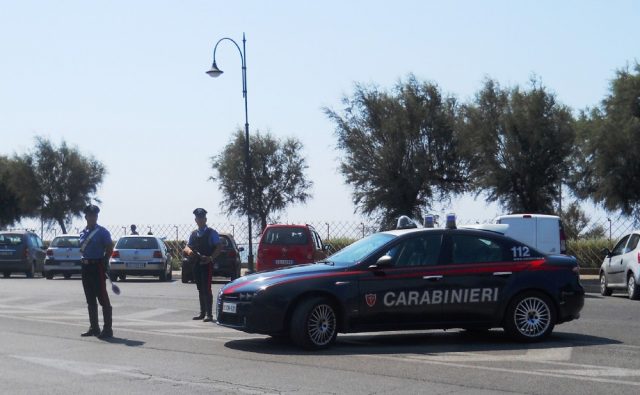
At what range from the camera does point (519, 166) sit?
44094 millimetres

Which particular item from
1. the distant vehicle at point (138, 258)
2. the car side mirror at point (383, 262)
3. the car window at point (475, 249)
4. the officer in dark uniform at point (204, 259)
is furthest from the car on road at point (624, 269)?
the distant vehicle at point (138, 258)

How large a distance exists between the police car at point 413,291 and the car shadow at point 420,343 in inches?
9.0

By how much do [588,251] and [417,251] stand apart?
26396 millimetres

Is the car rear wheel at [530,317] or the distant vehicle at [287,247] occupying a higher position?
the distant vehicle at [287,247]

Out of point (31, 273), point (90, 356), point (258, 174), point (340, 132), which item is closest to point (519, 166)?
point (340, 132)

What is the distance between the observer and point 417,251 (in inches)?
527

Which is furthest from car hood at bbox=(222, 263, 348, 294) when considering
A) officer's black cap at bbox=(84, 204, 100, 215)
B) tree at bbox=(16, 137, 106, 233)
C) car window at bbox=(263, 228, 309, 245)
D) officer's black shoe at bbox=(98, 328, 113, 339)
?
tree at bbox=(16, 137, 106, 233)

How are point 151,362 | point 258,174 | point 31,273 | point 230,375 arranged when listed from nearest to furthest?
point 230,375 < point 151,362 < point 31,273 < point 258,174

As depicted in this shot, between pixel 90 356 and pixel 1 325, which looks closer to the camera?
pixel 90 356

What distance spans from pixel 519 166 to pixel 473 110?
11.0 feet

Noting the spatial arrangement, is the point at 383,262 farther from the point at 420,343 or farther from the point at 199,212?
the point at 199,212

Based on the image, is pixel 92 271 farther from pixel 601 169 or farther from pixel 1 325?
pixel 601 169

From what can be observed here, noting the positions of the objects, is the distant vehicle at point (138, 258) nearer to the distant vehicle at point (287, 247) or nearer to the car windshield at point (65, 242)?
the car windshield at point (65, 242)

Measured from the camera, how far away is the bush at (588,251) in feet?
124
